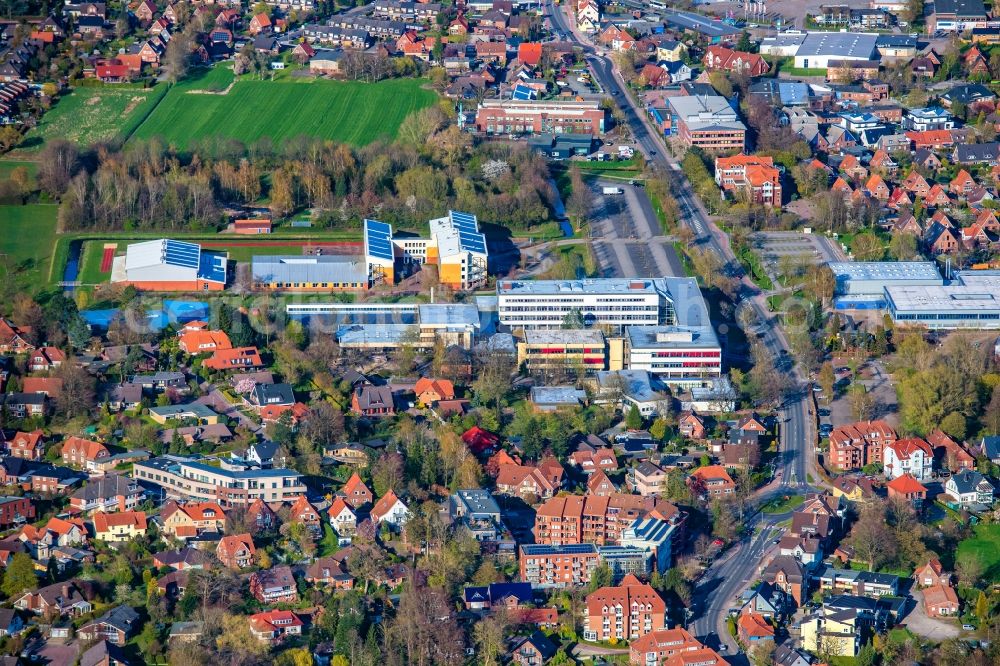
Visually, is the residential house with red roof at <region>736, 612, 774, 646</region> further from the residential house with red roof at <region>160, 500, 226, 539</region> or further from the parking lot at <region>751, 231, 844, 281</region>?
the parking lot at <region>751, 231, 844, 281</region>

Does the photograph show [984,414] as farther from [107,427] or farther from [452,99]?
[452,99]

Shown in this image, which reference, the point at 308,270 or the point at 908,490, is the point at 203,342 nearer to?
the point at 308,270

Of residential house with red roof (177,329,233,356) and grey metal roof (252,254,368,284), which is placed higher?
residential house with red roof (177,329,233,356)

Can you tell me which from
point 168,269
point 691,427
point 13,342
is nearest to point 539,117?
point 168,269

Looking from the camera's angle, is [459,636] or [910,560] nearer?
[459,636]

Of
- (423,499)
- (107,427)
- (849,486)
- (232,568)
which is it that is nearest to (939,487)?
(849,486)

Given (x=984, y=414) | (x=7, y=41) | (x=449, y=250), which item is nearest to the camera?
(x=984, y=414)

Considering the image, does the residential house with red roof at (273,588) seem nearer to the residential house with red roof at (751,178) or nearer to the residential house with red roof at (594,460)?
the residential house with red roof at (594,460)

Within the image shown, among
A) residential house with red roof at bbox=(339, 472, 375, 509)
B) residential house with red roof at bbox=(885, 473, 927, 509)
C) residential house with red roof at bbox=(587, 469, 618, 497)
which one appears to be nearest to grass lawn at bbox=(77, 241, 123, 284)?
residential house with red roof at bbox=(339, 472, 375, 509)
